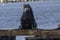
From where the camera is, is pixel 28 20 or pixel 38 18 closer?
pixel 28 20

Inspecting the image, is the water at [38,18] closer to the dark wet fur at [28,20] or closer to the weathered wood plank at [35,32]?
the dark wet fur at [28,20]

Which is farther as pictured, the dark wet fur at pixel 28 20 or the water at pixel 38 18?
the water at pixel 38 18

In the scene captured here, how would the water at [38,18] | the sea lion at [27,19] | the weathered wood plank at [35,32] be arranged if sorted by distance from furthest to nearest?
the water at [38,18], the sea lion at [27,19], the weathered wood plank at [35,32]

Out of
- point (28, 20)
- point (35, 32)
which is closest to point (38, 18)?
point (28, 20)

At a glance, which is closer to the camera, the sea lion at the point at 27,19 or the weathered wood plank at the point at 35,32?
the weathered wood plank at the point at 35,32

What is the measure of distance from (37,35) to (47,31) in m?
0.23

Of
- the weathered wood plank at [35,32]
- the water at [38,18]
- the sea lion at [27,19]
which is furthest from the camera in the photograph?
the water at [38,18]

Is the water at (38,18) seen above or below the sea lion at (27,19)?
below

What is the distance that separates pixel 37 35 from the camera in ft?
19.0

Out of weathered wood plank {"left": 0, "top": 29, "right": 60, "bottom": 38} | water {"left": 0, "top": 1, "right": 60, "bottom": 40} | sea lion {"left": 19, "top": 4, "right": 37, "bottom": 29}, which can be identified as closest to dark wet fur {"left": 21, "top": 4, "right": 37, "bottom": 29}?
sea lion {"left": 19, "top": 4, "right": 37, "bottom": 29}

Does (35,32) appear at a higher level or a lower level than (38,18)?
higher

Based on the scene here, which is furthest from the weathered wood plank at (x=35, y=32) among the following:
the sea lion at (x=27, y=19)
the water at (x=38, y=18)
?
the water at (x=38, y=18)

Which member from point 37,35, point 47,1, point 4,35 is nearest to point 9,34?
point 4,35

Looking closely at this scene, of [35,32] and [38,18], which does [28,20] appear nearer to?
[35,32]
